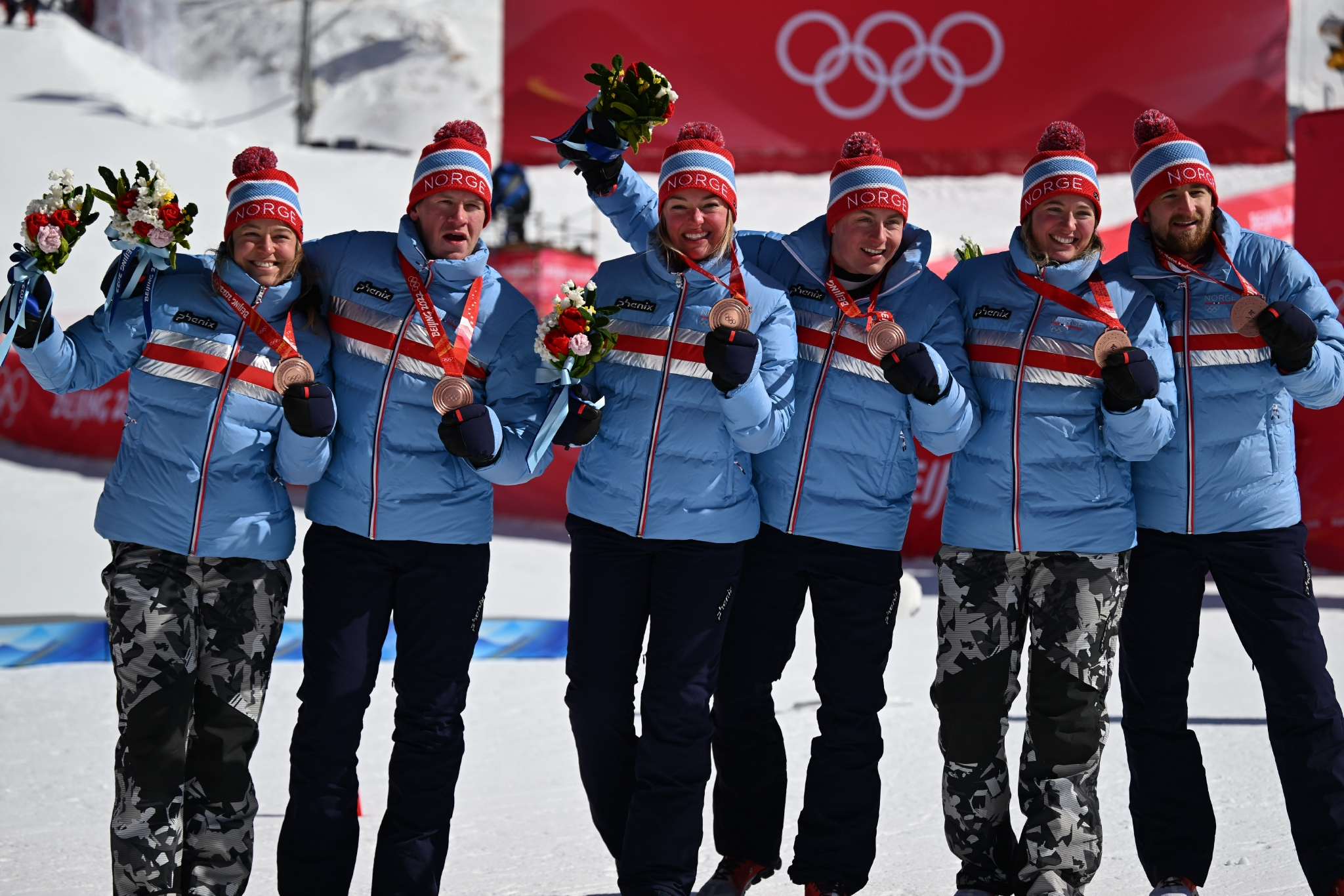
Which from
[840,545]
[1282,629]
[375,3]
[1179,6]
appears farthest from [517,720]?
[375,3]

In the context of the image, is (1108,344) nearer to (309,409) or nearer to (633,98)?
(633,98)

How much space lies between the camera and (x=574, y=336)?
11.2ft

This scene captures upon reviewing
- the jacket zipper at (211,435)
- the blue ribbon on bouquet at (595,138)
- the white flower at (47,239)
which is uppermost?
the blue ribbon on bouquet at (595,138)

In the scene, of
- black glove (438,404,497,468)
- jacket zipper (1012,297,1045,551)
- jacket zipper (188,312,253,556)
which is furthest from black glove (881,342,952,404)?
jacket zipper (188,312,253,556)

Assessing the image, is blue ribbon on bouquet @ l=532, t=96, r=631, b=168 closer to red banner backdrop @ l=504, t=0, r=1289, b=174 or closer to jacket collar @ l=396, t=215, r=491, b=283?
jacket collar @ l=396, t=215, r=491, b=283

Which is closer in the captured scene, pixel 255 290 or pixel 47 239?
pixel 47 239

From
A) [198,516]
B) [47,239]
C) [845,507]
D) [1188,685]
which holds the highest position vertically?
[47,239]

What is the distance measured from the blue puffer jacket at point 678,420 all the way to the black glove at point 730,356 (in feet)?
0.42

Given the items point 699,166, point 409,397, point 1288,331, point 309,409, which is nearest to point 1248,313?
point 1288,331

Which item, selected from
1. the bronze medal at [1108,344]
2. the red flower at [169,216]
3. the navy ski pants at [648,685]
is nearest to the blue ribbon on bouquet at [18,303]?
the red flower at [169,216]

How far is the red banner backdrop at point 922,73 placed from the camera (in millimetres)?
15227

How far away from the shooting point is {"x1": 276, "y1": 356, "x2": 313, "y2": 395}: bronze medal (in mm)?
3375

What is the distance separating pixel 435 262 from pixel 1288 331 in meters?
2.41

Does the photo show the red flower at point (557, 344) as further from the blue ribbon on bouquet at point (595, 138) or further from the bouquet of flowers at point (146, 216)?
the bouquet of flowers at point (146, 216)
